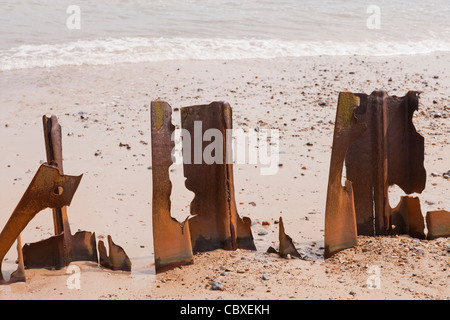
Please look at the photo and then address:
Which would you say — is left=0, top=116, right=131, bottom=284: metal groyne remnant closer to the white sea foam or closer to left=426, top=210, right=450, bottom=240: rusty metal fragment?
left=426, top=210, right=450, bottom=240: rusty metal fragment

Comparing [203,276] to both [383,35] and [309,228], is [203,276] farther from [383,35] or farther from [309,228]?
[383,35]

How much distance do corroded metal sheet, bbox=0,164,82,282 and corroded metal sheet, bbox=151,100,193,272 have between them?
55cm

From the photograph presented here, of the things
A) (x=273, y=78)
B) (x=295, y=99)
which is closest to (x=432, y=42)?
(x=273, y=78)

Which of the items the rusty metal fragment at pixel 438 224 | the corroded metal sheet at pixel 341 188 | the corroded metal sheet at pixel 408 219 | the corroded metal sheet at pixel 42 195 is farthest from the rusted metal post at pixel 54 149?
the rusty metal fragment at pixel 438 224

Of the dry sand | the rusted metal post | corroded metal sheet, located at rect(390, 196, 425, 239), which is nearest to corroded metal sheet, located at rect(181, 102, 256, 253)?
the dry sand

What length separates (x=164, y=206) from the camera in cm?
382

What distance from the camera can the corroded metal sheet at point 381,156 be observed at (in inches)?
165

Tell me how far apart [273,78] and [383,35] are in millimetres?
6461

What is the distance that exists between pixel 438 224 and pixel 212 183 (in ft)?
5.40

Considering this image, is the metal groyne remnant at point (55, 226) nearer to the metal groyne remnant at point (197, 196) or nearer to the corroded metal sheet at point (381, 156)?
the metal groyne remnant at point (197, 196)

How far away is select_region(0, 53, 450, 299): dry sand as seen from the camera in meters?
3.66

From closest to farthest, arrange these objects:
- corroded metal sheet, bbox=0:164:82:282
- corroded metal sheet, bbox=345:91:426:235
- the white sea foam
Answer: corroded metal sheet, bbox=0:164:82:282, corroded metal sheet, bbox=345:91:426:235, the white sea foam

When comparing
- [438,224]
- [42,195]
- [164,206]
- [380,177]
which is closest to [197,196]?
[164,206]

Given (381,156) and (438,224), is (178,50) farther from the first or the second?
(438,224)
